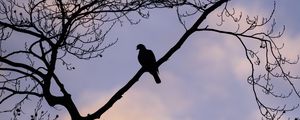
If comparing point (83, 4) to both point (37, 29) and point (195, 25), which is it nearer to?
point (37, 29)

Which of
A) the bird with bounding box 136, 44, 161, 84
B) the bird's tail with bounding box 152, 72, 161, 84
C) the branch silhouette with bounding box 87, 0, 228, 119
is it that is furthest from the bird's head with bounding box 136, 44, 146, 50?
the branch silhouette with bounding box 87, 0, 228, 119

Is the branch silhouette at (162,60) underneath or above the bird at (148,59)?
underneath

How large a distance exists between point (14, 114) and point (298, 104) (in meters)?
4.77

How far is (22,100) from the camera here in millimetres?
10242

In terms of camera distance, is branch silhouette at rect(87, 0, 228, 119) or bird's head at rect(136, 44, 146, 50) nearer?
branch silhouette at rect(87, 0, 228, 119)

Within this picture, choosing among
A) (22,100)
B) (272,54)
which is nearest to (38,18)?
(22,100)

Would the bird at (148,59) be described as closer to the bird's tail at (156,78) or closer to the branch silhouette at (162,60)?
the bird's tail at (156,78)

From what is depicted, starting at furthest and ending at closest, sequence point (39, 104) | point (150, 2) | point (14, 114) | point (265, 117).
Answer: point (39, 104) < point (14, 114) < point (150, 2) < point (265, 117)

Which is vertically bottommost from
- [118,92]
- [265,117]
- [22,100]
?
[265,117]

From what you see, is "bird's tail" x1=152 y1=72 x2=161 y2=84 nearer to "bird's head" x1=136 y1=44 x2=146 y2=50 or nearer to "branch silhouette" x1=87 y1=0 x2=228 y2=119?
"bird's head" x1=136 y1=44 x2=146 y2=50

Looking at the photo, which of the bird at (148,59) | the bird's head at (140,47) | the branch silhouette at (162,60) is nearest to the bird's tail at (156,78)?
the bird at (148,59)

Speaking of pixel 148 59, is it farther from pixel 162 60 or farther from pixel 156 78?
pixel 162 60

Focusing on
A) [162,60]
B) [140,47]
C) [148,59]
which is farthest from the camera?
[140,47]

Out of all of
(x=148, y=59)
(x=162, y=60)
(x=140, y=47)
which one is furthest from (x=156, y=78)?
(x=162, y=60)
